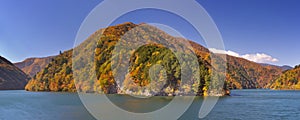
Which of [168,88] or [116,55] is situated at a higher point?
[116,55]

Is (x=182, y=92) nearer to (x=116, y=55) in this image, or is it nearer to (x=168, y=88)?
(x=168, y=88)

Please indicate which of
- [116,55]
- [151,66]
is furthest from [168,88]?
[116,55]

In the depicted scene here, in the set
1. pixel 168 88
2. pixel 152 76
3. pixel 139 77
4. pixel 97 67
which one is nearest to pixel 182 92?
pixel 168 88

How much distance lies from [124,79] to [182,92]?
43.1 metres

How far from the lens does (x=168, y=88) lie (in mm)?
133125

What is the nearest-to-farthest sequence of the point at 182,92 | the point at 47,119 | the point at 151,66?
the point at 47,119 → the point at 182,92 → the point at 151,66

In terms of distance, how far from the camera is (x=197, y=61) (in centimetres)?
13800

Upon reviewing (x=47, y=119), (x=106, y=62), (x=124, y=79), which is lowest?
(x=47, y=119)

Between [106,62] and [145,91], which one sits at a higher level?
[106,62]

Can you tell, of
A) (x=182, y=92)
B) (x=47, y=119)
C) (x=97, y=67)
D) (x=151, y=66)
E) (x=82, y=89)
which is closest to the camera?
(x=47, y=119)

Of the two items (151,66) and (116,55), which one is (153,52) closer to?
(151,66)

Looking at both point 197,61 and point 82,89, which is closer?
point 197,61

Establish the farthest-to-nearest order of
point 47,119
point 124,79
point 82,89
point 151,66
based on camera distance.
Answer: point 82,89, point 124,79, point 151,66, point 47,119

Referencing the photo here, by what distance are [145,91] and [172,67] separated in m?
17.3
